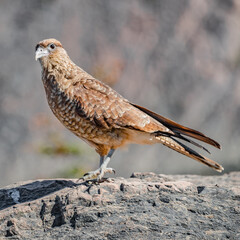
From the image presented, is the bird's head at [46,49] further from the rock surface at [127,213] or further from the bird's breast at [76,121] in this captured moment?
the rock surface at [127,213]

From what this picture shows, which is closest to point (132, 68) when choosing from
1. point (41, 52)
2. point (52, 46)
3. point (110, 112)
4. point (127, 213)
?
point (52, 46)

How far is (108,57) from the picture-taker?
1082cm

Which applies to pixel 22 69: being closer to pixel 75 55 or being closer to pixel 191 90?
pixel 75 55

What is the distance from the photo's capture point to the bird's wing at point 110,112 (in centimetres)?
558

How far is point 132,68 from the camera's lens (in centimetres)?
1080

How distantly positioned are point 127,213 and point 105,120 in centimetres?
134

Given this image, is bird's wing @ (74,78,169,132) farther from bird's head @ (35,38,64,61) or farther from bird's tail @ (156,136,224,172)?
bird's head @ (35,38,64,61)

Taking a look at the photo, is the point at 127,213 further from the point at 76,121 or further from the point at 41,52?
the point at 41,52

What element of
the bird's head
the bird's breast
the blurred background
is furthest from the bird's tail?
the blurred background

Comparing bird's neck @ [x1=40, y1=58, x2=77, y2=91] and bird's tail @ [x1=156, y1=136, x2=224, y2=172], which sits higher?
bird's neck @ [x1=40, y1=58, x2=77, y2=91]

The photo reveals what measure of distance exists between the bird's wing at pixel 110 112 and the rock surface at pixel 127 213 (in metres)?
0.73

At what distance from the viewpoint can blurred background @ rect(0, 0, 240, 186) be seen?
33.8ft

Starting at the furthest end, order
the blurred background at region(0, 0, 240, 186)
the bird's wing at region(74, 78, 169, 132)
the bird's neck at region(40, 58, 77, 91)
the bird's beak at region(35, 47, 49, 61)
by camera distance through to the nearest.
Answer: the blurred background at region(0, 0, 240, 186)
the bird's beak at region(35, 47, 49, 61)
the bird's neck at region(40, 58, 77, 91)
the bird's wing at region(74, 78, 169, 132)

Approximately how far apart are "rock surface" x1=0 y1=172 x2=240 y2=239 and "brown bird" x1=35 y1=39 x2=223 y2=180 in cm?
60
